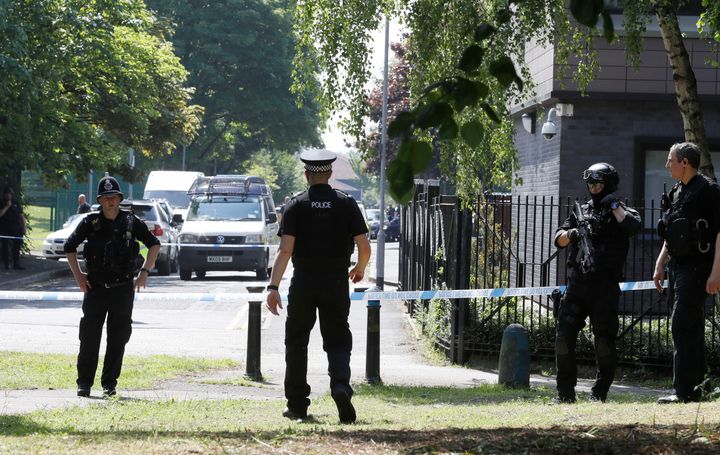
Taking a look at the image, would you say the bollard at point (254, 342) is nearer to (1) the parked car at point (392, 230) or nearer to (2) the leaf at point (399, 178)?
(2) the leaf at point (399, 178)

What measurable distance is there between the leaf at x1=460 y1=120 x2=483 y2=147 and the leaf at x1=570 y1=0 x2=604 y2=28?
526mm

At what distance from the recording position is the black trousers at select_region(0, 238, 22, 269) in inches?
1091

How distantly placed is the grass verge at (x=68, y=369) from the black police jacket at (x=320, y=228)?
10.7 feet

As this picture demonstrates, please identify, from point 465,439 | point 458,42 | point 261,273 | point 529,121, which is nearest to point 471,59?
point 465,439

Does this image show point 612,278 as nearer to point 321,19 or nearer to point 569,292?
point 569,292

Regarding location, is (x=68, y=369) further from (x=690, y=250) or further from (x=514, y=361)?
(x=690, y=250)

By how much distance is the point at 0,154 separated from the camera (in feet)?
89.1

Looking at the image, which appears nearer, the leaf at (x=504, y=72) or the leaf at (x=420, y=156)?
the leaf at (x=420, y=156)

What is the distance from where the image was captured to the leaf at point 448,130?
4.43 metres

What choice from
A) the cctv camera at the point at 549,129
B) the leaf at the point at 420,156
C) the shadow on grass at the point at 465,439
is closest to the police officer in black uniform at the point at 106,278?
the shadow on grass at the point at 465,439

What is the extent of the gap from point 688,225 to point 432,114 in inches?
171

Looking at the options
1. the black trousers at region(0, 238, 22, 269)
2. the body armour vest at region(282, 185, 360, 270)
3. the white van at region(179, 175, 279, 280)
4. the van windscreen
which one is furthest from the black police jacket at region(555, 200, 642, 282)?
the black trousers at region(0, 238, 22, 269)

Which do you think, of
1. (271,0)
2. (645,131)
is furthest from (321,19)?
(271,0)

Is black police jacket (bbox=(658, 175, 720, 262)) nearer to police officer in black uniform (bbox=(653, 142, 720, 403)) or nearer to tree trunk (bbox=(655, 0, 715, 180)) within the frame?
police officer in black uniform (bbox=(653, 142, 720, 403))
